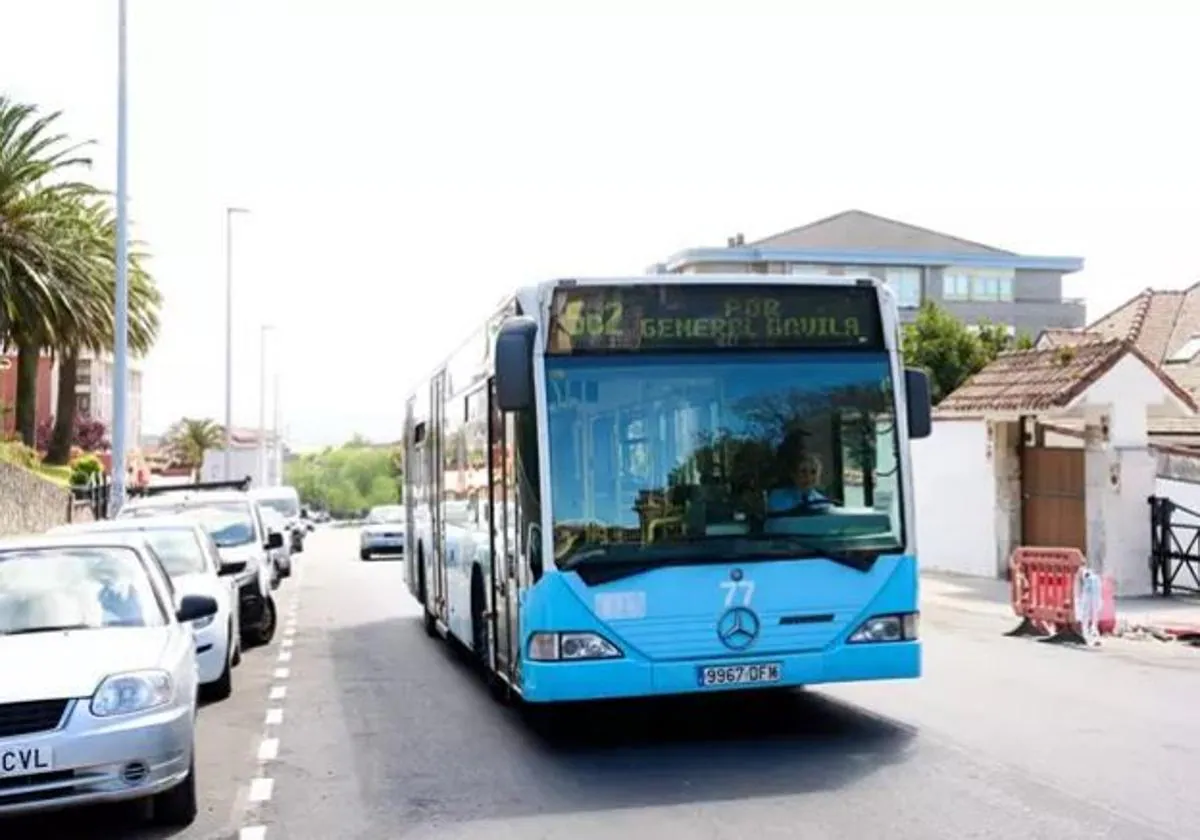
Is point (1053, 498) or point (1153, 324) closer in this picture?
point (1053, 498)

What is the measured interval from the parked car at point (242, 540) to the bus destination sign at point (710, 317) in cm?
838

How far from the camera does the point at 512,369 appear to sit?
970cm

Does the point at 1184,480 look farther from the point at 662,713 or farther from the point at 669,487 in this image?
the point at 669,487

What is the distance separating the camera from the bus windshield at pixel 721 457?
993cm

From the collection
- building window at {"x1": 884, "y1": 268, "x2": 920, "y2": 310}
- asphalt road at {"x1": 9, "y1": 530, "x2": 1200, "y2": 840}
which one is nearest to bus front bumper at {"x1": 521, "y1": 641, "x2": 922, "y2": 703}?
asphalt road at {"x1": 9, "y1": 530, "x2": 1200, "y2": 840}

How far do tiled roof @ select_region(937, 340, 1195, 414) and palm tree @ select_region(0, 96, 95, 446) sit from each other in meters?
21.2

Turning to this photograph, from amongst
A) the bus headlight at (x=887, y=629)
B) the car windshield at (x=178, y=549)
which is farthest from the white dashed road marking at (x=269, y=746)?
the bus headlight at (x=887, y=629)

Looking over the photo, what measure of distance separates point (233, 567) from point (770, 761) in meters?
9.36

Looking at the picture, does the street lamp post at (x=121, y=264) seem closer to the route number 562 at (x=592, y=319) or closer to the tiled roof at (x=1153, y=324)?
the route number 562 at (x=592, y=319)

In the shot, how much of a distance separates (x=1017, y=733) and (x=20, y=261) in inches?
1217

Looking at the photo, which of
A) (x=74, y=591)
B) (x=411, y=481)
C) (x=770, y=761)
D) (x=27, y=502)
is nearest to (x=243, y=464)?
(x=27, y=502)

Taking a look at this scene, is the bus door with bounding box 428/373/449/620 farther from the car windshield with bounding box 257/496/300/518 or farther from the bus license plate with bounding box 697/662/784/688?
the car windshield with bounding box 257/496/300/518

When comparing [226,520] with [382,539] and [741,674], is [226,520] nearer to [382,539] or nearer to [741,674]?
[741,674]

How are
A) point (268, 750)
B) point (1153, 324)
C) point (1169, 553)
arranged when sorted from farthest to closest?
point (1153, 324) → point (1169, 553) → point (268, 750)
